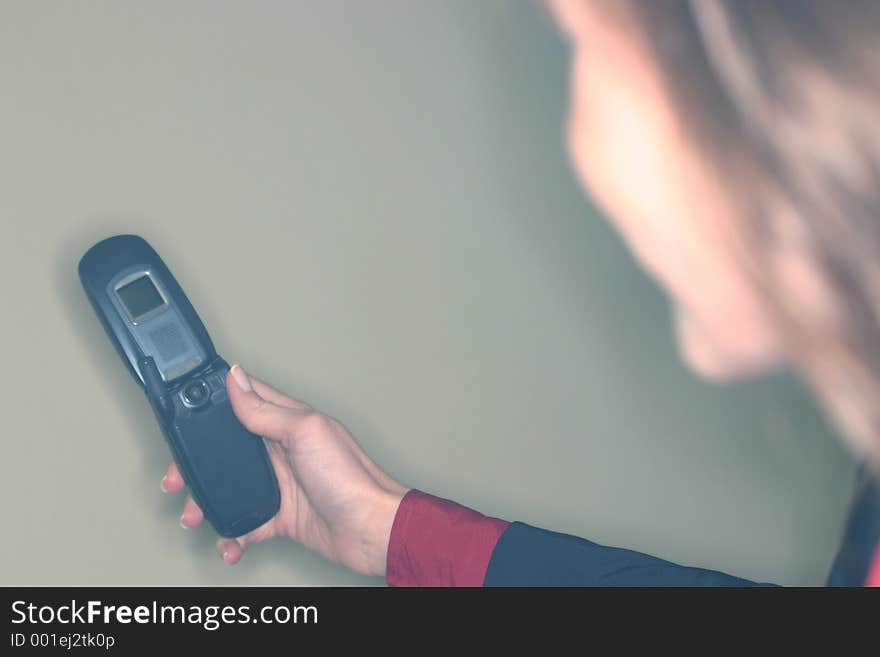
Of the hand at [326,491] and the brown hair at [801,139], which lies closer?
the brown hair at [801,139]

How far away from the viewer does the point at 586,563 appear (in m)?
0.64

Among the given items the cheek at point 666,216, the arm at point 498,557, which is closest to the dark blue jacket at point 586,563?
the arm at point 498,557

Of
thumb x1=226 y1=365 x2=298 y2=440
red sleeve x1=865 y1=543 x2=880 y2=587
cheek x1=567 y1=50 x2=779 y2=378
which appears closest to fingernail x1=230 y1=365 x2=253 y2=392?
thumb x1=226 y1=365 x2=298 y2=440

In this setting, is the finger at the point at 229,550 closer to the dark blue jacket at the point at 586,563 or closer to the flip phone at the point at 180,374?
the flip phone at the point at 180,374

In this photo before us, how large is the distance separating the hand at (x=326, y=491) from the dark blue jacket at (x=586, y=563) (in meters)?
0.09

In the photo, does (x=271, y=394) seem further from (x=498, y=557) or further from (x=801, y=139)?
(x=801, y=139)

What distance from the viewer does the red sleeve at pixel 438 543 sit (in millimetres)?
654

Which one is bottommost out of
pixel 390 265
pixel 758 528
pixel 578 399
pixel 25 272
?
pixel 758 528

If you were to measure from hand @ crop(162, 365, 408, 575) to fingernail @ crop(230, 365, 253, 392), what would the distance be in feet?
0.04

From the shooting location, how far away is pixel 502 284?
2.24 ft

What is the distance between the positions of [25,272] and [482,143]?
0.31 metres

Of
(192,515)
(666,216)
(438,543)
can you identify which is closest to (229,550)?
(192,515)

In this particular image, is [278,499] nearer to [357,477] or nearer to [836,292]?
[357,477]

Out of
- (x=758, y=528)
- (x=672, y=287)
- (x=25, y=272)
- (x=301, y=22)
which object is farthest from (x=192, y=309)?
(x=758, y=528)
